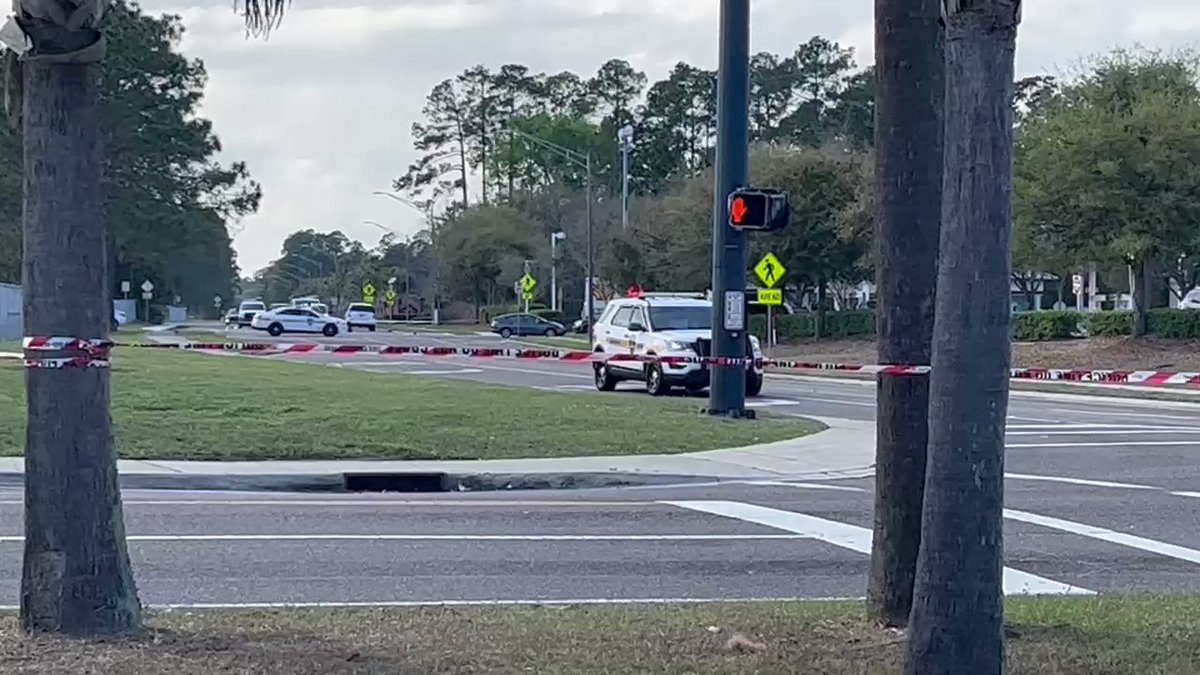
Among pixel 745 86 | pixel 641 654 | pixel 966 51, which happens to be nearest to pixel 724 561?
pixel 641 654

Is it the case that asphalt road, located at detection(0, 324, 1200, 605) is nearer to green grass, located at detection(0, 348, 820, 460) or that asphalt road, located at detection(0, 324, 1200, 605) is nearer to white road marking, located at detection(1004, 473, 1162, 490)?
white road marking, located at detection(1004, 473, 1162, 490)

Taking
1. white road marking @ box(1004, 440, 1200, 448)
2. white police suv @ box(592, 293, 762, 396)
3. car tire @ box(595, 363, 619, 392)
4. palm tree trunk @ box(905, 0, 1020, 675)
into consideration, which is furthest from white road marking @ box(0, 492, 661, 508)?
car tire @ box(595, 363, 619, 392)

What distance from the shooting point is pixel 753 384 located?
100ft

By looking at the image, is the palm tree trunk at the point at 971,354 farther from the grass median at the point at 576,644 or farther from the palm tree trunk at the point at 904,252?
the palm tree trunk at the point at 904,252

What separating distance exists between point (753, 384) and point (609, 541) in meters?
19.0

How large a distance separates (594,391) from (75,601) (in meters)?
24.2

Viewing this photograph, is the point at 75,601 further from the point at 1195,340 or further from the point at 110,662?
the point at 1195,340

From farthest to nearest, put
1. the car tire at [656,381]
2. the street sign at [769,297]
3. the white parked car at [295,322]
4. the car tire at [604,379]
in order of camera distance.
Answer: the white parked car at [295,322] < the street sign at [769,297] < the car tire at [604,379] < the car tire at [656,381]

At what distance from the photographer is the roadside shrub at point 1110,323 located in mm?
46469

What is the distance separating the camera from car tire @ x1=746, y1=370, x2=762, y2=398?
30.3 m

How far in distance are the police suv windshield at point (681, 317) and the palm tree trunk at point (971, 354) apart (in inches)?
954

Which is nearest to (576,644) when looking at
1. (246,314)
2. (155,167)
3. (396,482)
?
(396,482)

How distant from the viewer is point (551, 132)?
108m

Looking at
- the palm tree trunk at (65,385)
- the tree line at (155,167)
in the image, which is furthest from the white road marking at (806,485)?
the tree line at (155,167)
